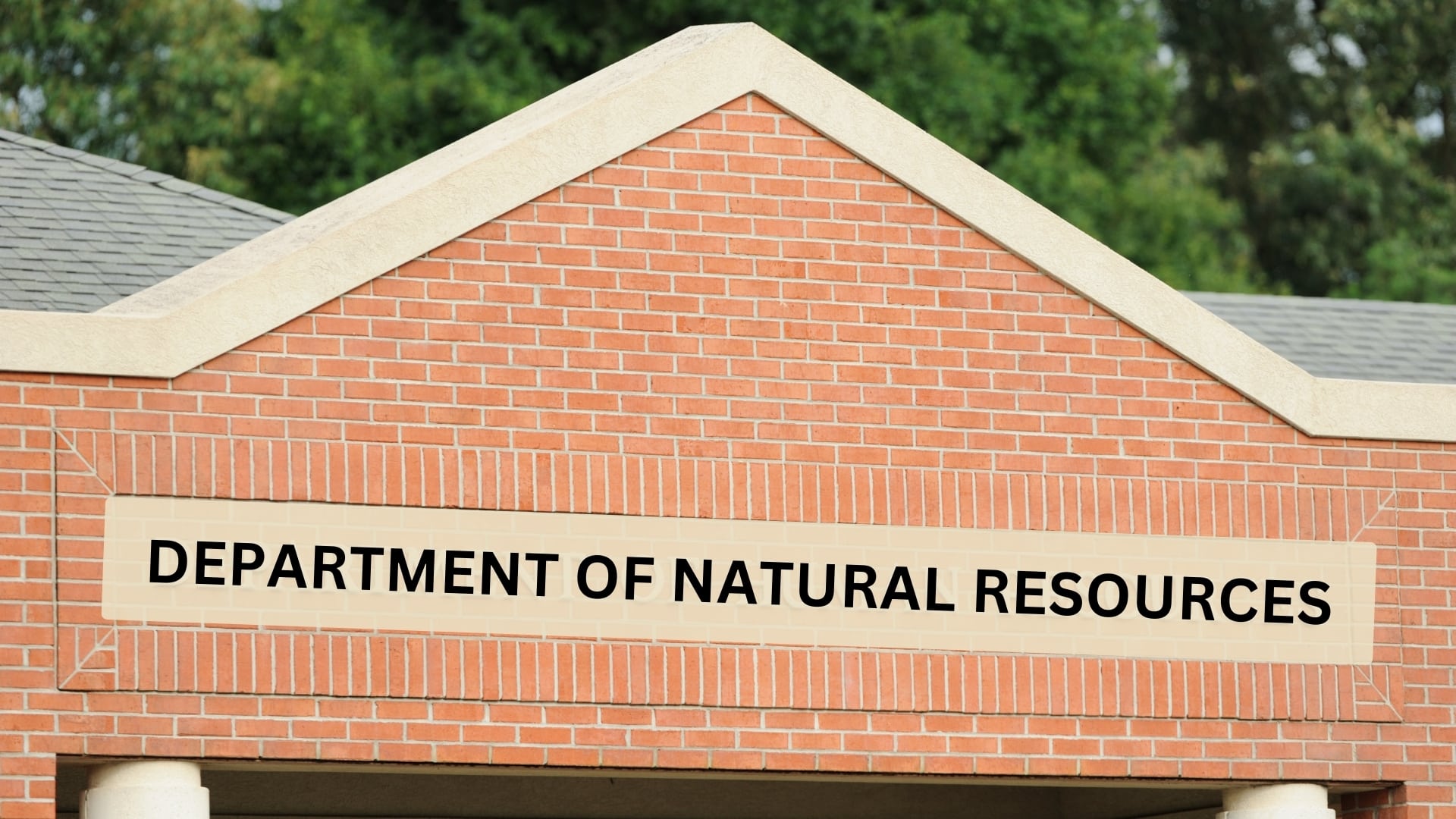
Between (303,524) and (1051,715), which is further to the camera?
(1051,715)

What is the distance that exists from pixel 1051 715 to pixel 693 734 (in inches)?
60.9

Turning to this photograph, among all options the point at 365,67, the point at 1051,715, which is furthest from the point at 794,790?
the point at 365,67

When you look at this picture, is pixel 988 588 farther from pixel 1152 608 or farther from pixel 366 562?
pixel 366 562

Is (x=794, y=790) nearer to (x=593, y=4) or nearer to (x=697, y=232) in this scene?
(x=697, y=232)

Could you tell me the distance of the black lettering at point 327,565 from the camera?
8.63m

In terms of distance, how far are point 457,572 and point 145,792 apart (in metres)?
1.44

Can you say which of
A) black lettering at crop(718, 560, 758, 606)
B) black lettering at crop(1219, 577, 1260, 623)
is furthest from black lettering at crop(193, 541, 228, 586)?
black lettering at crop(1219, 577, 1260, 623)

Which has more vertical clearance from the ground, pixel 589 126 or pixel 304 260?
pixel 589 126

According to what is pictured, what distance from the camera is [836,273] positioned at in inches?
371

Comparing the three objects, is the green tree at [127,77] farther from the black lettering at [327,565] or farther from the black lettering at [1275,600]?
the black lettering at [1275,600]

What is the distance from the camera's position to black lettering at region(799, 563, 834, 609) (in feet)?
30.0

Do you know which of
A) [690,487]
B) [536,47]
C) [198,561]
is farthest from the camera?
[536,47]

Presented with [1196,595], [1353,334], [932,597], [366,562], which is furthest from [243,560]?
[1353,334]

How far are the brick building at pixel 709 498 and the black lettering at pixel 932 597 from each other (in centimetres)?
2
